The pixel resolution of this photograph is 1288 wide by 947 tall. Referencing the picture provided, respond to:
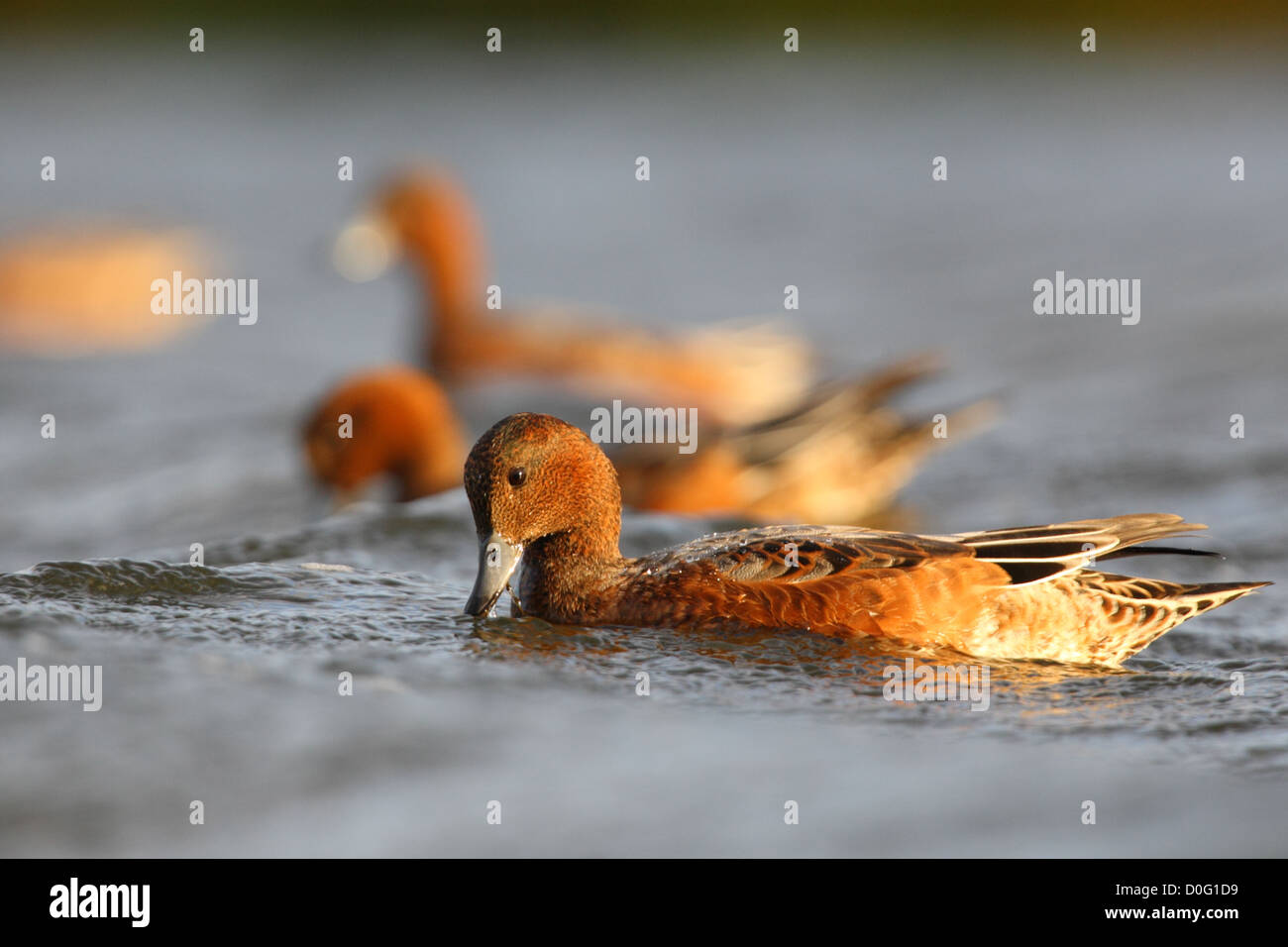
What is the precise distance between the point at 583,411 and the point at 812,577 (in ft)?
16.3

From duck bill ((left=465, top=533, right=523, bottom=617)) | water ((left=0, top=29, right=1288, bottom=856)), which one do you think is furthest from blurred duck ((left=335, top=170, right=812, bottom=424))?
duck bill ((left=465, top=533, right=523, bottom=617))

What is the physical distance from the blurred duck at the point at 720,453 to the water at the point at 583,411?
50 centimetres

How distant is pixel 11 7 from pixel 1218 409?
1652cm

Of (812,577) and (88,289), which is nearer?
(812,577)

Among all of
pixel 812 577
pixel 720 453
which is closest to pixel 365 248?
pixel 720 453

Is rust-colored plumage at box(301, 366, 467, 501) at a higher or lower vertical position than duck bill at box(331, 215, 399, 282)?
lower

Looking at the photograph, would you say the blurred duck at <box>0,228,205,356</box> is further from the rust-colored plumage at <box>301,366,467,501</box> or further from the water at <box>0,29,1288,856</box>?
the rust-colored plumage at <box>301,366,467,501</box>

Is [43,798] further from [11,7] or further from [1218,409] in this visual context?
[11,7]

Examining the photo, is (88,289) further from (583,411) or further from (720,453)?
(720,453)

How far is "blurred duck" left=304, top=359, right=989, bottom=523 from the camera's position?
927cm

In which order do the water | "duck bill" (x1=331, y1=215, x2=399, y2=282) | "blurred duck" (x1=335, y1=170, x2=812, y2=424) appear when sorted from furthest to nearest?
"duck bill" (x1=331, y1=215, x2=399, y2=282), "blurred duck" (x1=335, y1=170, x2=812, y2=424), the water

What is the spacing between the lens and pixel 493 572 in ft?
19.5

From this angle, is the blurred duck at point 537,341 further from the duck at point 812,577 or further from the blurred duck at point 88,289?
the duck at point 812,577

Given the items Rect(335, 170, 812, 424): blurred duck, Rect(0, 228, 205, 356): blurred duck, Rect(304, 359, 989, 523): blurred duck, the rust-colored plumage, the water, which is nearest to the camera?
the water
